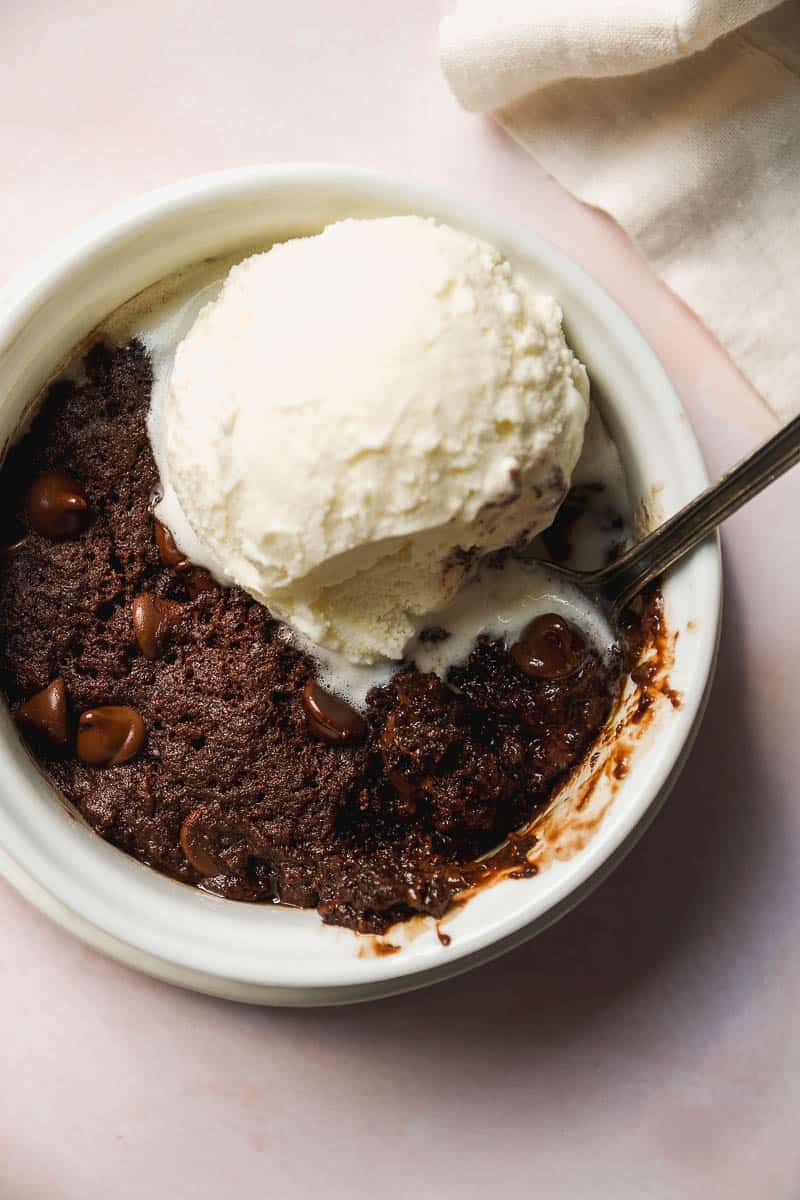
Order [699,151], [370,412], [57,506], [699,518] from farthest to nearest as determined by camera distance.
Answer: [699,151] → [57,506] → [699,518] → [370,412]

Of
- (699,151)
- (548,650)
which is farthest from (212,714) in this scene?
(699,151)

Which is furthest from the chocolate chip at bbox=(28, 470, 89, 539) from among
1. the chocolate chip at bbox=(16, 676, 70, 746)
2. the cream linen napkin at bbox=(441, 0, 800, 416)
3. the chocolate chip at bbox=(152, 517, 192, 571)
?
the cream linen napkin at bbox=(441, 0, 800, 416)

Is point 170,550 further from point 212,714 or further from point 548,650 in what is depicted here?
point 548,650

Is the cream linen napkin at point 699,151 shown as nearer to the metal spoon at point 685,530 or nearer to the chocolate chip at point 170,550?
the metal spoon at point 685,530

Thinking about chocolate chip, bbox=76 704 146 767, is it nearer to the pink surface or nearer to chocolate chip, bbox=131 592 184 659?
chocolate chip, bbox=131 592 184 659

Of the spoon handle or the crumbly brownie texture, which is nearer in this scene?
the spoon handle

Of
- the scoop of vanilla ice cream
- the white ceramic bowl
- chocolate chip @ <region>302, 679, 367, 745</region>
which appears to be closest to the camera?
the scoop of vanilla ice cream

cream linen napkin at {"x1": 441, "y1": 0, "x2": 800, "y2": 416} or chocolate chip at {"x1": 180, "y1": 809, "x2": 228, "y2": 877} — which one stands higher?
cream linen napkin at {"x1": 441, "y1": 0, "x2": 800, "y2": 416}

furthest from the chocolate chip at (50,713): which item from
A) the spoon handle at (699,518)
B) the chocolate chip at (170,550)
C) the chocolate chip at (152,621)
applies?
the spoon handle at (699,518)
